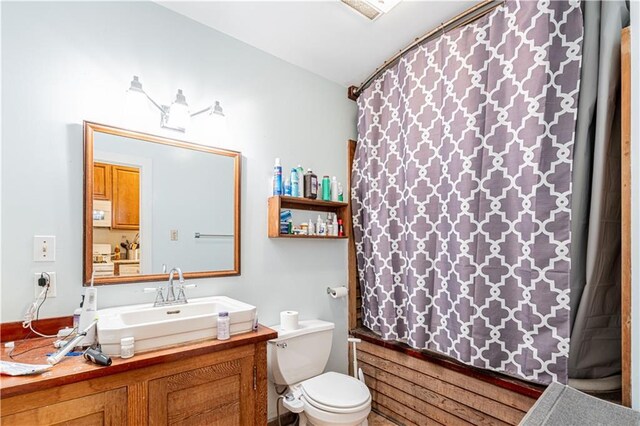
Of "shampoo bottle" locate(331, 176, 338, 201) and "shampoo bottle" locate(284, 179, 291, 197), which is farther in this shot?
"shampoo bottle" locate(331, 176, 338, 201)

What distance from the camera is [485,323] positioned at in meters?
1.66

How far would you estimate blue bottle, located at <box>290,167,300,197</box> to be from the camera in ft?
7.20

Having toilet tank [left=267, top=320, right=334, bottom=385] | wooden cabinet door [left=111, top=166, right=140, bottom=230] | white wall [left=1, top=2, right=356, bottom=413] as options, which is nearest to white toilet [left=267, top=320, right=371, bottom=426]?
toilet tank [left=267, top=320, right=334, bottom=385]

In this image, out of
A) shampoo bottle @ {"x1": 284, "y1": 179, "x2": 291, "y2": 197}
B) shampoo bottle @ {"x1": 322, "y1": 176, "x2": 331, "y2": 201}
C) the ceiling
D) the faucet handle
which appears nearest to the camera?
the faucet handle

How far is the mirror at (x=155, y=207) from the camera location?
1.53 meters

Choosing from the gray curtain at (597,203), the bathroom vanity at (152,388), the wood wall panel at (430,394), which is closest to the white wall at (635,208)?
the gray curtain at (597,203)

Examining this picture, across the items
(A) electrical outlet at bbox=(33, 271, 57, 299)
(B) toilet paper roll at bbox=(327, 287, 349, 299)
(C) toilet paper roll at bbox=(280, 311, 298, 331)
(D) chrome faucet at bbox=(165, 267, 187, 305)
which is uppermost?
(A) electrical outlet at bbox=(33, 271, 57, 299)

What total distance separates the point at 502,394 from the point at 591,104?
1492 mm

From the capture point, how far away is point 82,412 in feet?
3.51

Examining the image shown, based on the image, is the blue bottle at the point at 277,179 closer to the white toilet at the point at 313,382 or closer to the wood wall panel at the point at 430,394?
the white toilet at the point at 313,382

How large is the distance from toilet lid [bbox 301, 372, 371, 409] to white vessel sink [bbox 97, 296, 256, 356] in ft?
2.02

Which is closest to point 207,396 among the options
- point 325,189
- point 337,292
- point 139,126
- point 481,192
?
point 337,292

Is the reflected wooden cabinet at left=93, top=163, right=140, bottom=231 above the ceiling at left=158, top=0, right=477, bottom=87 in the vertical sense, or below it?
below

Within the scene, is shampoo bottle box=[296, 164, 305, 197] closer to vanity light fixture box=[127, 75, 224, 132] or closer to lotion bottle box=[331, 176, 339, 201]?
lotion bottle box=[331, 176, 339, 201]
